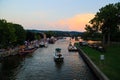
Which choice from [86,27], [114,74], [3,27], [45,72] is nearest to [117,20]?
[86,27]

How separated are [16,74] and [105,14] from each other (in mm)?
82762

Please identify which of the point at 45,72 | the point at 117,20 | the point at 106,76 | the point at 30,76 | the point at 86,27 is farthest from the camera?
the point at 86,27

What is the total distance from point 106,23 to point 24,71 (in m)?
79.3

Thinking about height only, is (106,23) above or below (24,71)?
above

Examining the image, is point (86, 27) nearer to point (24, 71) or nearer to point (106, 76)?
point (24, 71)

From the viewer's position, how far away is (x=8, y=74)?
5728 centimetres

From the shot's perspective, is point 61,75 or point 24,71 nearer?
point 61,75

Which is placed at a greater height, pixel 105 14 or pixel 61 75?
pixel 105 14

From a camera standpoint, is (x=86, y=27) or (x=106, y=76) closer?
(x=106, y=76)

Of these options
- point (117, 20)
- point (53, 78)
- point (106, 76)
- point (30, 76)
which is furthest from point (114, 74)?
point (117, 20)

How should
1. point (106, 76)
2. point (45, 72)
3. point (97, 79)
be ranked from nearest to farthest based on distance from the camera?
point (106, 76) → point (97, 79) → point (45, 72)

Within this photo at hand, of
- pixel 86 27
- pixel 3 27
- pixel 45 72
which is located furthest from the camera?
pixel 86 27

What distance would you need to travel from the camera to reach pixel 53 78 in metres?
53.3

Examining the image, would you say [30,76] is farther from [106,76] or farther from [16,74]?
[106,76]
